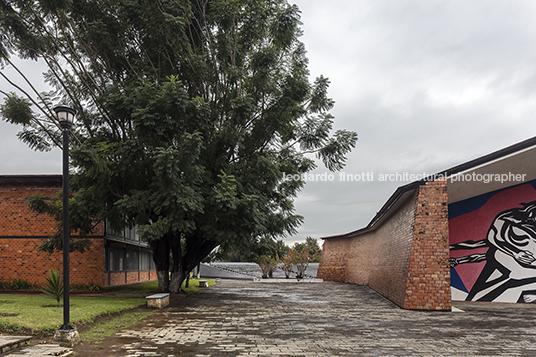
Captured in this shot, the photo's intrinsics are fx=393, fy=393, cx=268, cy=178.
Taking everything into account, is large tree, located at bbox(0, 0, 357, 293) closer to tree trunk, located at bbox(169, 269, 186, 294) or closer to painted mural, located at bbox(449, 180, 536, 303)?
tree trunk, located at bbox(169, 269, 186, 294)

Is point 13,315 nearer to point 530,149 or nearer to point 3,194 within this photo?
point 3,194

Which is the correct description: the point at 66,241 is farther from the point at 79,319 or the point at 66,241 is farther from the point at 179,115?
the point at 179,115

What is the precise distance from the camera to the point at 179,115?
13828 mm

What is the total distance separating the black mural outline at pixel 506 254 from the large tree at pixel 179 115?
22.1ft

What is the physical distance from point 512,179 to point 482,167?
Answer: 2794 mm

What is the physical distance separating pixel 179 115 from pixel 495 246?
12585 mm

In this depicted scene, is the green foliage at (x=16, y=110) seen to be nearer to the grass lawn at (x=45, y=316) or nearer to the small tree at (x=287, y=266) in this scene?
the grass lawn at (x=45, y=316)

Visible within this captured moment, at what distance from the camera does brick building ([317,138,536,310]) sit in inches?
482

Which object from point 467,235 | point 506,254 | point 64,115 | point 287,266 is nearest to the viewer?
point 64,115

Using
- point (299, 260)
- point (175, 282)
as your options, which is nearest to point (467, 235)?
point (175, 282)

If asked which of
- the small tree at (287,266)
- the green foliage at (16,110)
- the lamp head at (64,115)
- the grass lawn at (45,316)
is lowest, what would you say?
the small tree at (287,266)

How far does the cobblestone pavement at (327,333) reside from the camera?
6.93m

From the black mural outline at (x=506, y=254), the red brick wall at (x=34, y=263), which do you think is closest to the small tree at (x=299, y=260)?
the red brick wall at (x=34, y=263)

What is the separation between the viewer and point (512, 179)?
14398mm
